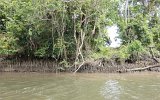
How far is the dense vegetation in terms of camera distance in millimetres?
17734

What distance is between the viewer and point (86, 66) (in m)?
18.1

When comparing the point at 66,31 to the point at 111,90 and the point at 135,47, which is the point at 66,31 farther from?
the point at 111,90

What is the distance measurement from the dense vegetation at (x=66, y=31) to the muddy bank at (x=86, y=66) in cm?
40

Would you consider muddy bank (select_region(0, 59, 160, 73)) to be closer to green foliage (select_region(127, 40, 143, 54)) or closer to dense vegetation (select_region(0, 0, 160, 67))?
dense vegetation (select_region(0, 0, 160, 67))

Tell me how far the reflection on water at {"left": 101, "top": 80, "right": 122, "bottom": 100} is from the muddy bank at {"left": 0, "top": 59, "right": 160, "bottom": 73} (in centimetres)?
294

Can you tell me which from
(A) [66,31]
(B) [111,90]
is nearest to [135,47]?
(A) [66,31]

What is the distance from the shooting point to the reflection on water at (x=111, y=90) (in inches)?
462

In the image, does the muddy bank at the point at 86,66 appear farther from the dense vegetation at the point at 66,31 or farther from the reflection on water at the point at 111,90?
the reflection on water at the point at 111,90

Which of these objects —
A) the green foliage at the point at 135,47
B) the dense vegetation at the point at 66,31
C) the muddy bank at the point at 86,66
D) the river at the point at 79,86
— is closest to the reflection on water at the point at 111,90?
the river at the point at 79,86

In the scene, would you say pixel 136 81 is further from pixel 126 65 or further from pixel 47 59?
pixel 47 59

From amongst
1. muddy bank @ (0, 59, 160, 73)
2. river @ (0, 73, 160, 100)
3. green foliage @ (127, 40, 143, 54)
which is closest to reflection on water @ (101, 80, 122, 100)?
river @ (0, 73, 160, 100)

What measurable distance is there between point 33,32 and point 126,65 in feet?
18.0

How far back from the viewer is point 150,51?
19.9m

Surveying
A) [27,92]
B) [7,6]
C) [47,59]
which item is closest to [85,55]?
[47,59]
